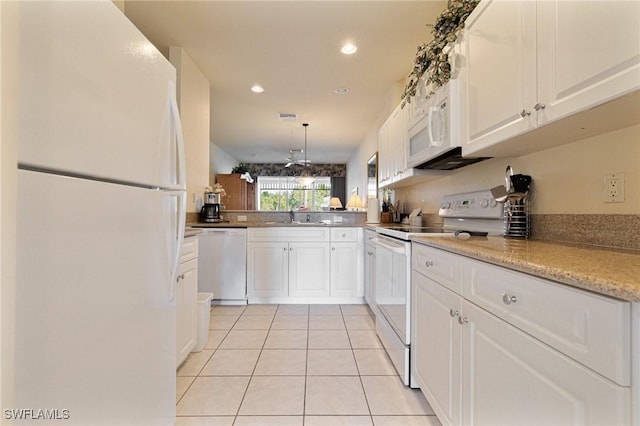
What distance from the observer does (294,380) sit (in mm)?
1860

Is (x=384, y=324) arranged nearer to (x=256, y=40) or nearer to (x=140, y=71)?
(x=140, y=71)

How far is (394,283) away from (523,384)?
1.20 metres

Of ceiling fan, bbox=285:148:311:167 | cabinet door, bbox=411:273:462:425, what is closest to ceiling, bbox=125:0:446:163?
cabinet door, bbox=411:273:462:425

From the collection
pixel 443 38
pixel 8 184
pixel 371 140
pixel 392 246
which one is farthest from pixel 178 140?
pixel 371 140

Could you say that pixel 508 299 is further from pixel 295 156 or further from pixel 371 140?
pixel 295 156

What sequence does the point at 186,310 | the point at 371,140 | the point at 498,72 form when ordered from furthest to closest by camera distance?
the point at 371,140 < the point at 186,310 < the point at 498,72

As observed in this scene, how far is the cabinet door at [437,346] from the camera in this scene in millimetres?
1218

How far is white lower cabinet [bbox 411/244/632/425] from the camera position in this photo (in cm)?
59

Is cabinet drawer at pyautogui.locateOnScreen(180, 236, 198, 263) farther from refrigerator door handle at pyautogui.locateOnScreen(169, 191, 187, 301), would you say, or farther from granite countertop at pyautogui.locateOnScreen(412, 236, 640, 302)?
granite countertop at pyautogui.locateOnScreen(412, 236, 640, 302)

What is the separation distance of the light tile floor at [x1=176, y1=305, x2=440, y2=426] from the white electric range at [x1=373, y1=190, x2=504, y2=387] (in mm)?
179

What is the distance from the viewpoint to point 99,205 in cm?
86

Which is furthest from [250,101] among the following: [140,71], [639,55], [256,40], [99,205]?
[639,55]

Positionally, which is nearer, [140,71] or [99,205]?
[99,205]

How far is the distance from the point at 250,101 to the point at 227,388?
3.61 metres
